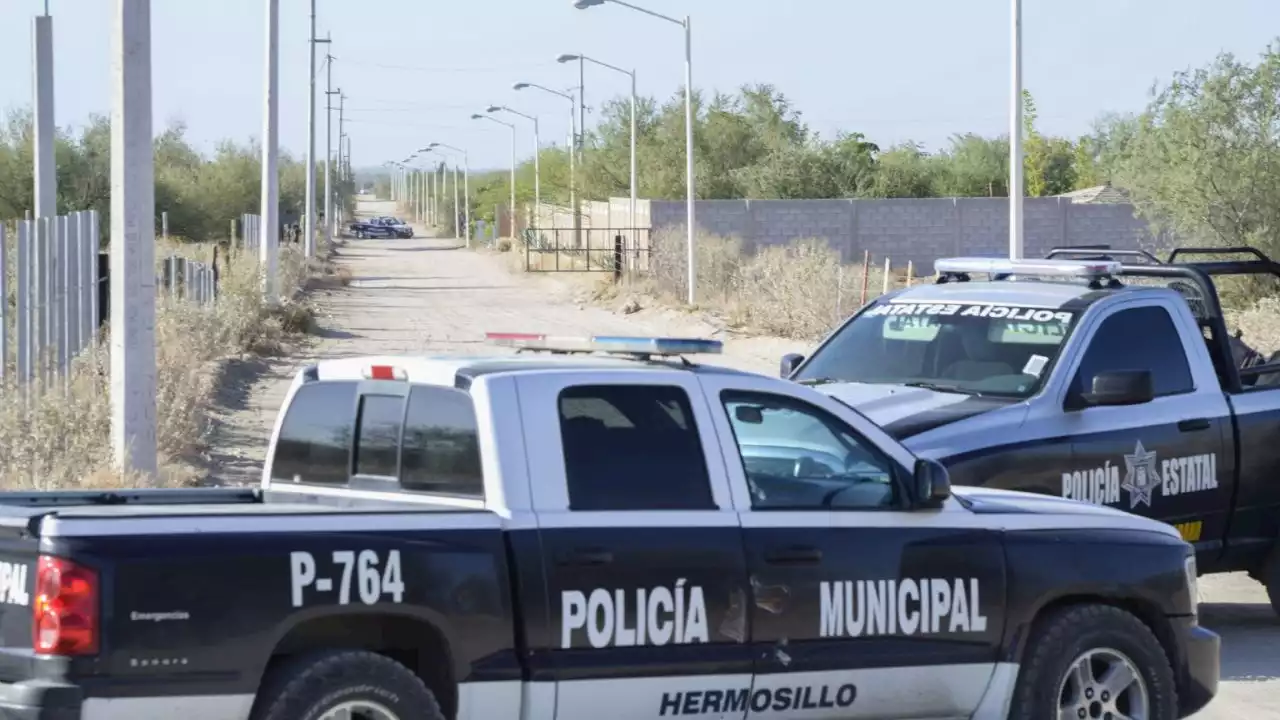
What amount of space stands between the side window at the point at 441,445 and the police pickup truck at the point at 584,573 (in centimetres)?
1

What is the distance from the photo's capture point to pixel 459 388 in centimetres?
596

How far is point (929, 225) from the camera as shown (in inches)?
2414

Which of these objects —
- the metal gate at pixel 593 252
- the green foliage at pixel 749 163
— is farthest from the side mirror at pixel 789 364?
the green foliage at pixel 749 163

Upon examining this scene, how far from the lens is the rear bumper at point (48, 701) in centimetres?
502

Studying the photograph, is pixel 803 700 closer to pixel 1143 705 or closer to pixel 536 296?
pixel 1143 705

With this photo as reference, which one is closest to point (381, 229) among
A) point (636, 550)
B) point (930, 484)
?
point (930, 484)

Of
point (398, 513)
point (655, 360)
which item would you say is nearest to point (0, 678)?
point (398, 513)

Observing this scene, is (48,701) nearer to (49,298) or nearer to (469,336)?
(49,298)

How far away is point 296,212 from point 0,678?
112 m

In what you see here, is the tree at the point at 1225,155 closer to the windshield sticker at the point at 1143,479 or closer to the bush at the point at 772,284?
the bush at the point at 772,284

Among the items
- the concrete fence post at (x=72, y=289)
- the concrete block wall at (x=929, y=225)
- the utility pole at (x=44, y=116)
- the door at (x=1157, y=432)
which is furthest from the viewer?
the concrete block wall at (x=929, y=225)

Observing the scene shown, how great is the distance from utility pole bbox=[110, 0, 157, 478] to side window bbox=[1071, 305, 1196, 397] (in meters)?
6.27

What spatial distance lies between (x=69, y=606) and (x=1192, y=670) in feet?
14.2

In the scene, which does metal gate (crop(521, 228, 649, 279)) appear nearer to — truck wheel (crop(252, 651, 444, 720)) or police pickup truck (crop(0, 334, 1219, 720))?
police pickup truck (crop(0, 334, 1219, 720))
